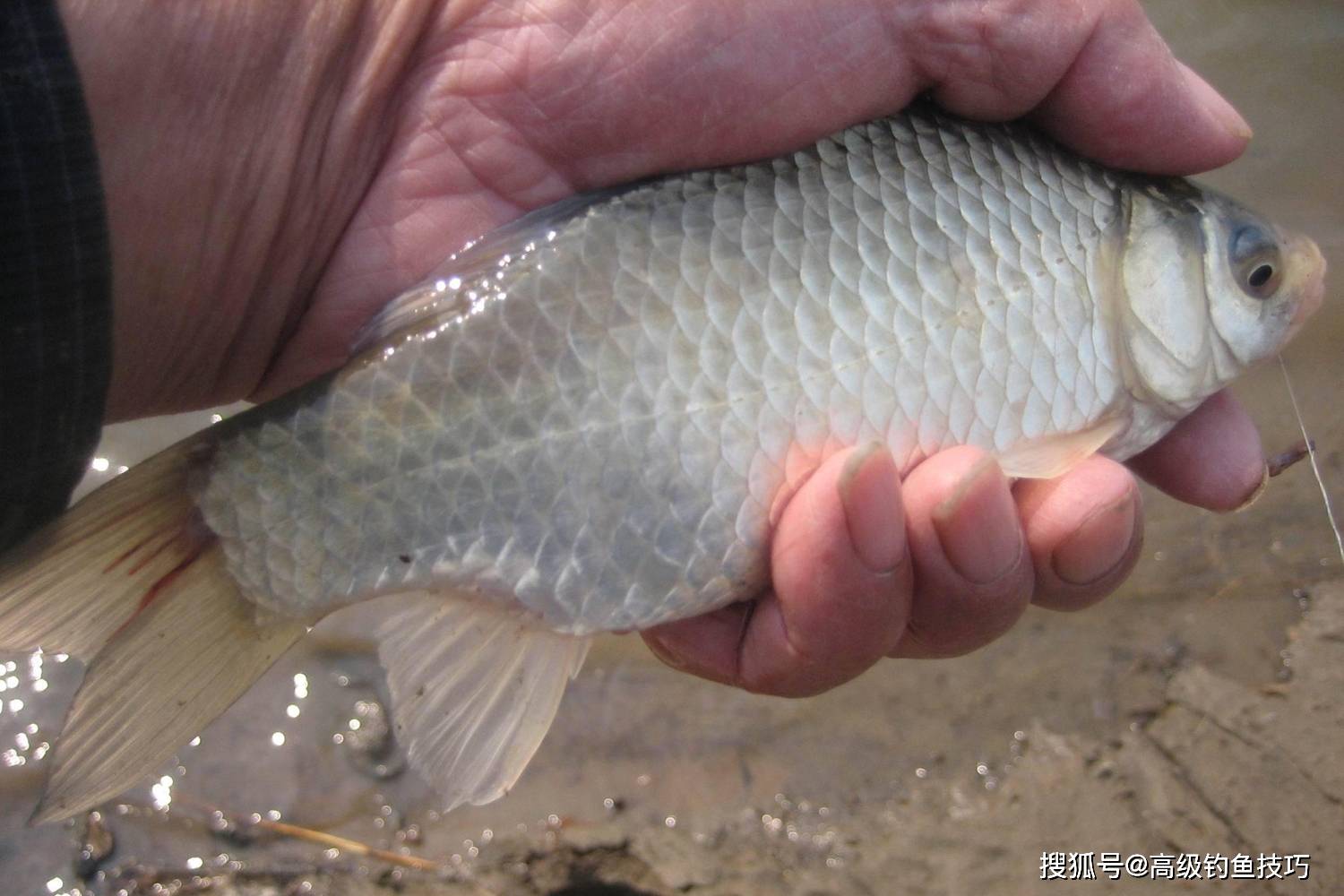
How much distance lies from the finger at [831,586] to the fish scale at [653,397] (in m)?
0.08

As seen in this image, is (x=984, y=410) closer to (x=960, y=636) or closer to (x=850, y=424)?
(x=850, y=424)

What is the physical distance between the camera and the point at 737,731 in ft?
10.8

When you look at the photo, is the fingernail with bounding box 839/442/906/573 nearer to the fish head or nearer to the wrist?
the fish head

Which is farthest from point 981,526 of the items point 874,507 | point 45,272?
point 45,272

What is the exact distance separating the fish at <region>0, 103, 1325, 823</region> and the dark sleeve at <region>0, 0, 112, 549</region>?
0.45 ft

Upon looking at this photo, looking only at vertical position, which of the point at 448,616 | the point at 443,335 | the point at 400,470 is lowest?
the point at 448,616

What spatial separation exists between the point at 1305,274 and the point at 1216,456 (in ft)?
1.47

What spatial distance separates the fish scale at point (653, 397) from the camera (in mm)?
1770

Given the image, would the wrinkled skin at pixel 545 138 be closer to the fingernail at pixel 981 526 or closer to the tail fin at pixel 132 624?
the fingernail at pixel 981 526

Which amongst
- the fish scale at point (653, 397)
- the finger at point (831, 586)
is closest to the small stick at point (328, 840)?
the finger at point (831, 586)

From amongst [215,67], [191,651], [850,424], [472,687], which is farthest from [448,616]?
[215,67]

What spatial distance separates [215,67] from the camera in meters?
2.02

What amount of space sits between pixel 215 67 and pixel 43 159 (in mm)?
499

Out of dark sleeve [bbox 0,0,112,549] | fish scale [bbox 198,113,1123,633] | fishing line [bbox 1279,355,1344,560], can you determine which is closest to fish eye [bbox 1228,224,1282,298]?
fish scale [bbox 198,113,1123,633]
